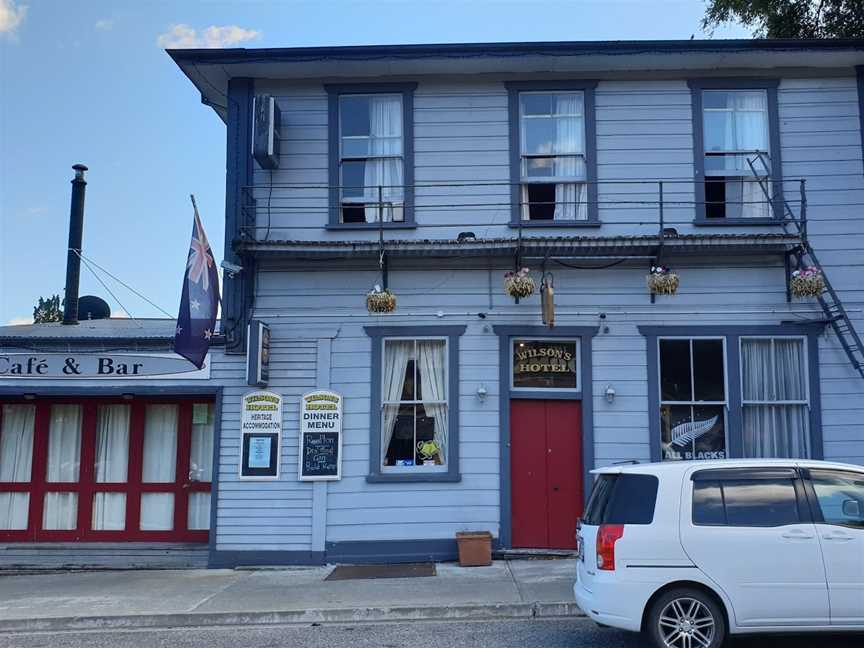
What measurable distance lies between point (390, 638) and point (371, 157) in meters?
6.83

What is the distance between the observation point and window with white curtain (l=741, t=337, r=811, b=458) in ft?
36.8

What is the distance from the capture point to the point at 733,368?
11.2 meters

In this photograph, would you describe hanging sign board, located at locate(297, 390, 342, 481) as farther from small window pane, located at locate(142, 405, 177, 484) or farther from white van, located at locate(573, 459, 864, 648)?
white van, located at locate(573, 459, 864, 648)

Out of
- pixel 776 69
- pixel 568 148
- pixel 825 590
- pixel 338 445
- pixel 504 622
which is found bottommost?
pixel 504 622

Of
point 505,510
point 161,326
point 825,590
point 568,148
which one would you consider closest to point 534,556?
point 505,510

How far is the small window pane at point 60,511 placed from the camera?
1198cm

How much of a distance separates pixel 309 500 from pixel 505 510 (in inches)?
105

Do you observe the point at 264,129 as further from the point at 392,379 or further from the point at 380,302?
the point at 392,379

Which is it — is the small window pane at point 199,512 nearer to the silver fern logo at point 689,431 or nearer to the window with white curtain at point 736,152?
the silver fern logo at point 689,431

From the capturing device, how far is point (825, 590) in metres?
6.52

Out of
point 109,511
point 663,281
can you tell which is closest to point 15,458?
point 109,511

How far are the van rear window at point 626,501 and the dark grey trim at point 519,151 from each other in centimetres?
522

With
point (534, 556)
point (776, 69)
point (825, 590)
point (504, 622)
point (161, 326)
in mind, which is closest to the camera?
point (825, 590)

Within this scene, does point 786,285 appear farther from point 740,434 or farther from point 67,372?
point 67,372
